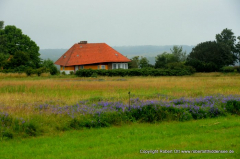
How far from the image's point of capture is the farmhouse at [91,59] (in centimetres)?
6094

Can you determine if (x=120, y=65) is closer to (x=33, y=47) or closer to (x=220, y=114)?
(x=33, y=47)

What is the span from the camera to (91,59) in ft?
202

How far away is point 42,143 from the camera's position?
874cm

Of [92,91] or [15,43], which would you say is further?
[15,43]

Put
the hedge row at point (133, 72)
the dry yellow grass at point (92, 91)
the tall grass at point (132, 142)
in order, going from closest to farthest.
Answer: the tall grass at point (132, 142), the dry yellow grass at point (92, 91), the hedge row at point (133, 72)

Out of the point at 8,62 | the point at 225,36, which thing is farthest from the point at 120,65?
the point at 225,36

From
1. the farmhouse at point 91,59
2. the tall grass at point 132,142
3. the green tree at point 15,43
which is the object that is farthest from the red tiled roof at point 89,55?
the tall grass at point 132,142

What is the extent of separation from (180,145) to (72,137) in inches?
138

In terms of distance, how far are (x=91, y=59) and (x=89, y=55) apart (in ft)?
5.74

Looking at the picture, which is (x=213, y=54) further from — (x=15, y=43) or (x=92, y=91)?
(x=92, y=91)

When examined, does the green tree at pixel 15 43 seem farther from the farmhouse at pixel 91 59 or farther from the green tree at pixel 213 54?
the green tree at pixel 213 54

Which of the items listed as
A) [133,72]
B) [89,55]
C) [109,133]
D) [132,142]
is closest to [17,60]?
[89,55]

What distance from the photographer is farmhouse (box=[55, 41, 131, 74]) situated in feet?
200

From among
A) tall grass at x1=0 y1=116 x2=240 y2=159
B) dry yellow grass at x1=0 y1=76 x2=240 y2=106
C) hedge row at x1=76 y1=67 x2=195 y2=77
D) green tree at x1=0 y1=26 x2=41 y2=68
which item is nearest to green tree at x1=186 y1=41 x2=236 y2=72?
hedge row at x1=76 y1=67 x2=195 y2=77
